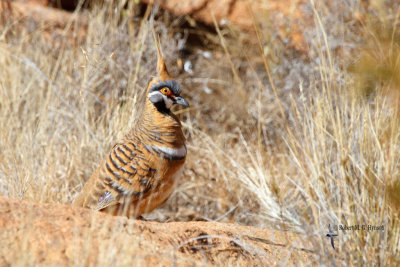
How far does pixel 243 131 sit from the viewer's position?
23.5 feet

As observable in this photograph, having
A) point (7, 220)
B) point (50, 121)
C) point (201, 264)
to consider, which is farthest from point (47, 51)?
point (201, 264)

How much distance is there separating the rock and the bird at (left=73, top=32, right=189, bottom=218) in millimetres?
392

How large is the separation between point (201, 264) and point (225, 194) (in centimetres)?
250

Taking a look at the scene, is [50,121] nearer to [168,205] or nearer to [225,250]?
[168,205]

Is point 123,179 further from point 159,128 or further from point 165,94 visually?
point 165,94

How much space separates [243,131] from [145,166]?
11.3 ft

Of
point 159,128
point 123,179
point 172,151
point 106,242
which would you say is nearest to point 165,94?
point 159,128

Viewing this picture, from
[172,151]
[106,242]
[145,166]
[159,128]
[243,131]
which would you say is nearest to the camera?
[106,242]

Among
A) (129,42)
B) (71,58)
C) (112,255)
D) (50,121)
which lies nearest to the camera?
(112,255)

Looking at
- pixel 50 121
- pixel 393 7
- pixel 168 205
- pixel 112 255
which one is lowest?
pixel 168 205

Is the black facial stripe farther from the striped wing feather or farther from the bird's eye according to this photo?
the striped wing feather

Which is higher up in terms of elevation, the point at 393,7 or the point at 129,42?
the point at 393,7

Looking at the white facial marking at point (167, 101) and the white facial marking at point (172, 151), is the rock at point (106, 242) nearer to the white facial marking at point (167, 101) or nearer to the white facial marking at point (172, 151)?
the white facial marking at point (172, 151)

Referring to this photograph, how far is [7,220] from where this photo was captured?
298 cm
